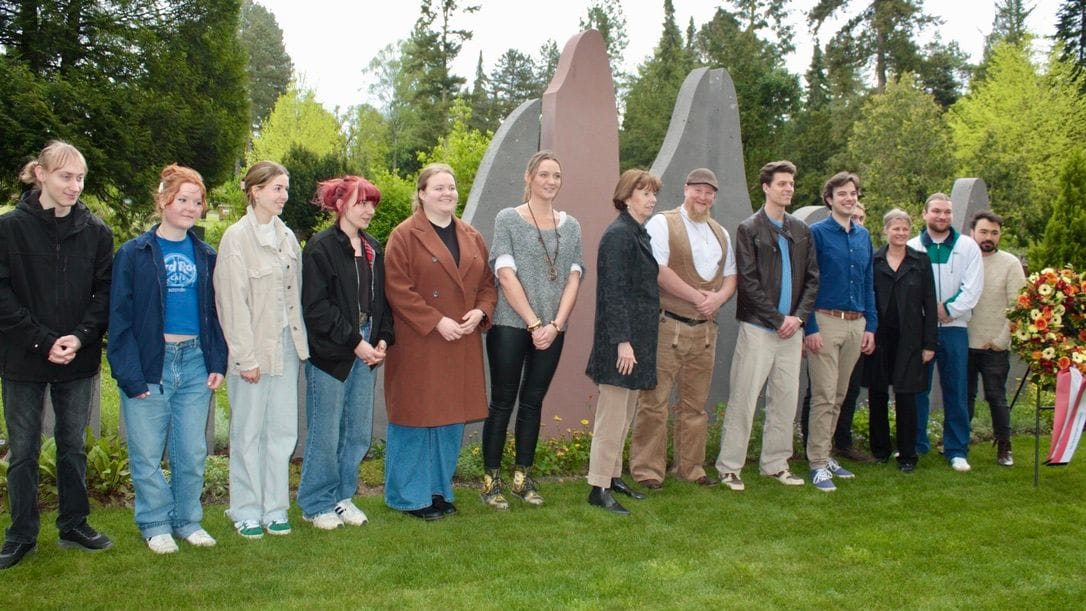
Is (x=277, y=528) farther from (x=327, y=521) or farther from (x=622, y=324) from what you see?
(x=622, y=324)

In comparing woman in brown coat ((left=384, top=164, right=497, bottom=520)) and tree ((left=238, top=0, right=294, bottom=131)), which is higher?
tree ((left=238, top=0, right=294, bottom=131))

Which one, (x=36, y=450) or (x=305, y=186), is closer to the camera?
(x=36, y=450)

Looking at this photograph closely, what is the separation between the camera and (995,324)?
6.33m

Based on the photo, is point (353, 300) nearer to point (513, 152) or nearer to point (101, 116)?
point (513, 152)

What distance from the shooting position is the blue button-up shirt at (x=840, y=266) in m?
5.65

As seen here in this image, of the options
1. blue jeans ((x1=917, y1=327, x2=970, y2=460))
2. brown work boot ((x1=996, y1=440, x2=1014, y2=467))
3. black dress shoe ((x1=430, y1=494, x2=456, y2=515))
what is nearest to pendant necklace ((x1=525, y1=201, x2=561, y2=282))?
black dress shoe ((x1=430, y1=494, x2=456, y2=515))

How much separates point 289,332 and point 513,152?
2.56 meters

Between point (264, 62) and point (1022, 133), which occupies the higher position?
point (264, 62)

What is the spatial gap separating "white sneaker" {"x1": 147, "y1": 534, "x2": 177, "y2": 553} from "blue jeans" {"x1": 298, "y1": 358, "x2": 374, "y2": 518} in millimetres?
693

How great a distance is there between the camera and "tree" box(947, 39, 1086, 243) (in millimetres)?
20422

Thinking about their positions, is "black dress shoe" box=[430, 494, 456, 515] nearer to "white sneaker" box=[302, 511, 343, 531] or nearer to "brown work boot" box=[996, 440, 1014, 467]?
"white sneaker" box=[302, 511, 343, 531]

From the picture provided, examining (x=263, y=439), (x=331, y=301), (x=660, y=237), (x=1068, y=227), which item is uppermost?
(x=1068, y=227)

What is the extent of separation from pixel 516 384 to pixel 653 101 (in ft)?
107

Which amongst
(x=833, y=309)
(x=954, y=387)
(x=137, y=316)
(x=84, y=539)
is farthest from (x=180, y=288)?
(x=954, y=387)
